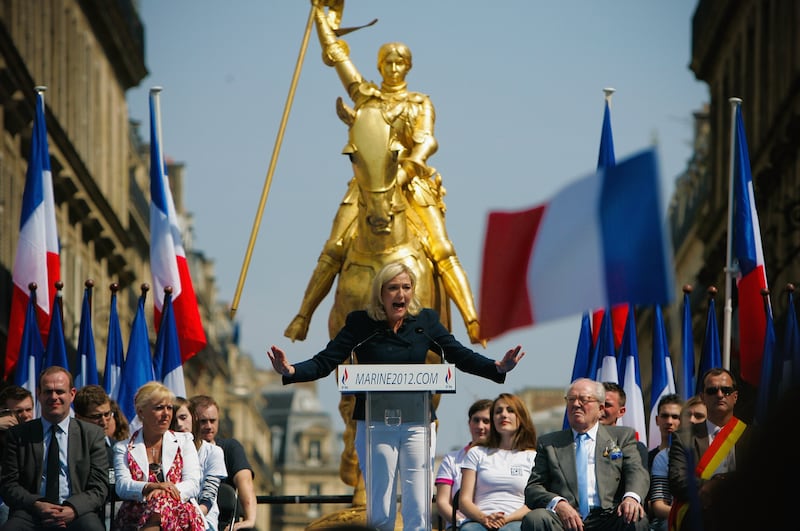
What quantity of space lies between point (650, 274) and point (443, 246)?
8.82 m

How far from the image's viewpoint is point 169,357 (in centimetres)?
1722

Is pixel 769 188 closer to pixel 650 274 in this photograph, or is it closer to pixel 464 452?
pixel 464 452

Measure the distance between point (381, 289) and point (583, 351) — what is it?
23.8 feet

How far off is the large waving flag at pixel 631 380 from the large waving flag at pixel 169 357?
413 centimetres

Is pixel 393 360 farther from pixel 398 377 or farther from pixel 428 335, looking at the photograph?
pixel 398 377

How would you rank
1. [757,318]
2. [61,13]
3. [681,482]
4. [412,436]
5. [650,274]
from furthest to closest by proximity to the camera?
[61,13]
[757,318]
[412,436]
[681,482]
[650,274]

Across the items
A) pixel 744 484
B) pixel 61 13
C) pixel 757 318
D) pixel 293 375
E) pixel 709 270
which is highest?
pixel 61 13

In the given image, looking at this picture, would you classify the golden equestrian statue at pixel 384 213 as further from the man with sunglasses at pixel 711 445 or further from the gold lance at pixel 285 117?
the man with sunglasses at pixel 711 445

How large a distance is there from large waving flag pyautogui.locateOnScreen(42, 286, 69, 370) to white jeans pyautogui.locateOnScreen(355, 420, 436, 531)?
7.05 metres

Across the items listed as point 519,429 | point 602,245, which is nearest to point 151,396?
point 519,429

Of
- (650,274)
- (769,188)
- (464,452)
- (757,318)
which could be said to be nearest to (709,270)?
(769,188)

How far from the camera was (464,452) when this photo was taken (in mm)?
11430

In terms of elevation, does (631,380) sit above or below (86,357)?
below

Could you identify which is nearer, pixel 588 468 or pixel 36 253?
pixel 588 468
